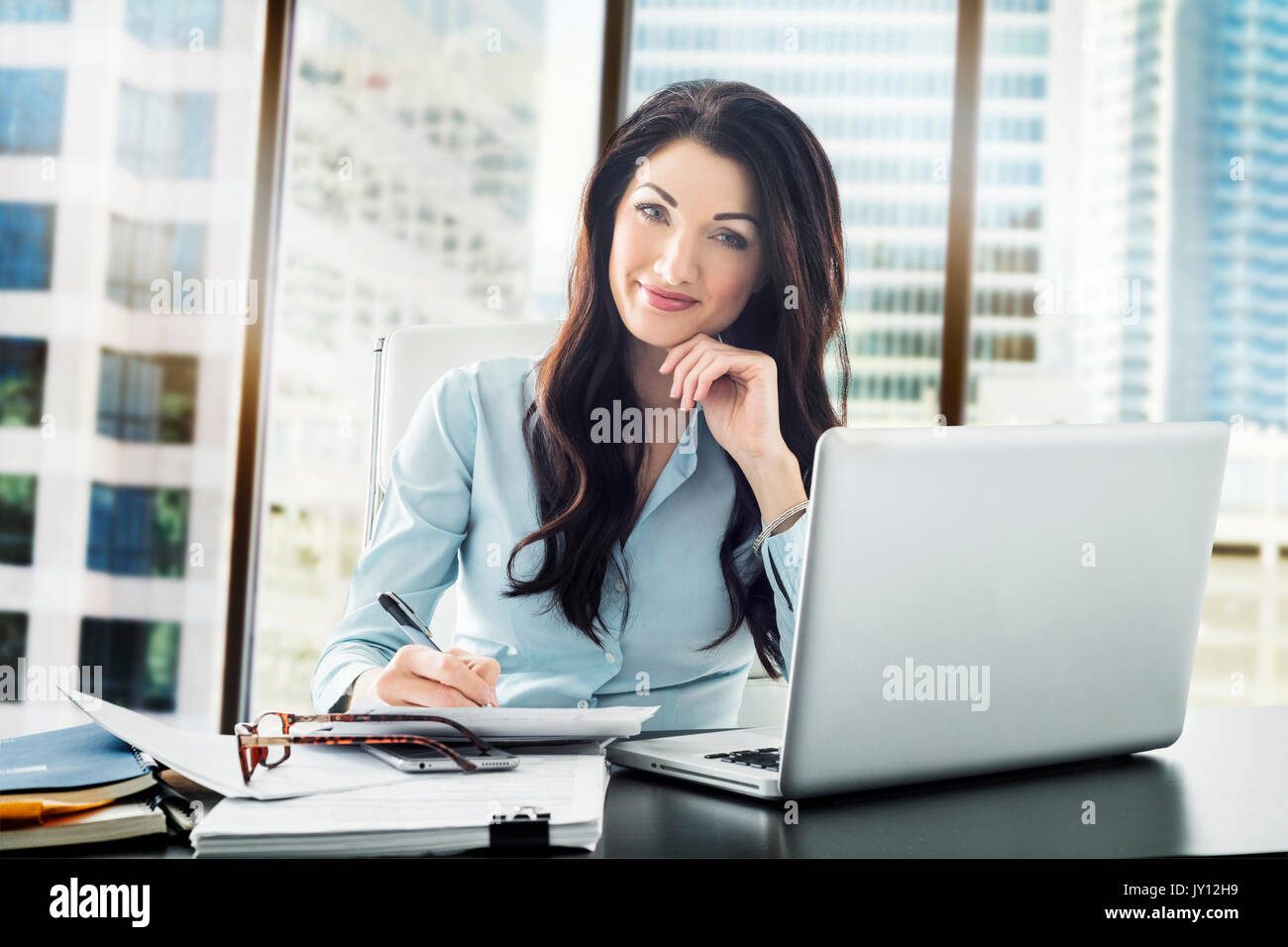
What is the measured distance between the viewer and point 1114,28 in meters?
2.99

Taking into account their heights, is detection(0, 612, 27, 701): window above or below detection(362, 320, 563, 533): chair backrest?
below

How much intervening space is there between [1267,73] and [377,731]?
328 centimetres

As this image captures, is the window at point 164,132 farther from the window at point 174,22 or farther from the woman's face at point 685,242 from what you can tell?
the woman's face at point 685,242

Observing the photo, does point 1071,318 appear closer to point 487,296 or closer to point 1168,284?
point 1168,284

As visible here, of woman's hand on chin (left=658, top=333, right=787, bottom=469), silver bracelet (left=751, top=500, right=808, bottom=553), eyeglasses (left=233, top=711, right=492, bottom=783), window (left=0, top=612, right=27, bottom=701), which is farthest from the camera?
window (left=0, top=612, right=27, bottom=701)

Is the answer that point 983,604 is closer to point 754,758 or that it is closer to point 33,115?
point 754,758

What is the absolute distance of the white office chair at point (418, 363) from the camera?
1473 mm

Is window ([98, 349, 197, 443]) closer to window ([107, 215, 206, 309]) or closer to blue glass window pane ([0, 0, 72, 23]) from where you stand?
window ([107, 215, 206, 309])

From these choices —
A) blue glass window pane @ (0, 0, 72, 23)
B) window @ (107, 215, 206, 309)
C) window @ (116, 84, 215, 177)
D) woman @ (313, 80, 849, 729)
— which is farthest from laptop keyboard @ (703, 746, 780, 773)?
blue glass window pane @ (0, 0, 72, 23)

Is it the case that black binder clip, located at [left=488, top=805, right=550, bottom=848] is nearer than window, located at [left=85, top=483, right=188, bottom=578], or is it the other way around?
black binder clip, located at [left=488, top=805, right=550, bottom=848]

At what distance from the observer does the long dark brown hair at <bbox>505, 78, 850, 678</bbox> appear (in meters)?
1.29

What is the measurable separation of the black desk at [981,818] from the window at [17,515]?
9.08 feet

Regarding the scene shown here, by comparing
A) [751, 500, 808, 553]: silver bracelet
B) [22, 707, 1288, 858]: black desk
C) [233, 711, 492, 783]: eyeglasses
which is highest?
[751, 500, 808, 553]: silver bracelet

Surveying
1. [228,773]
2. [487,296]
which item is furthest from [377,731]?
[487,296]
